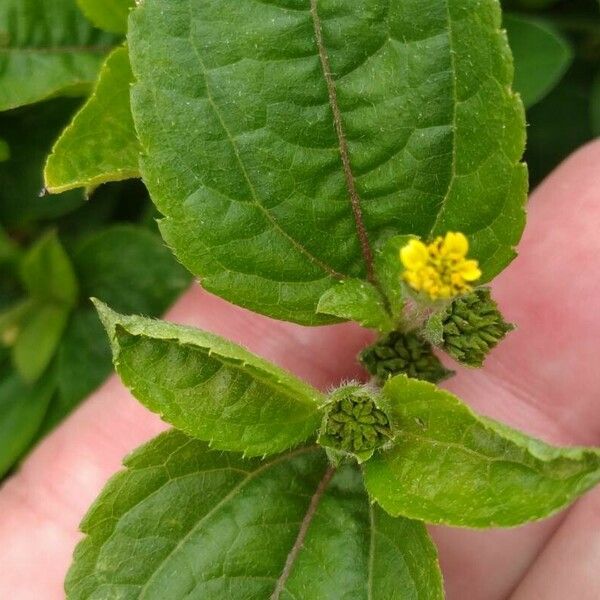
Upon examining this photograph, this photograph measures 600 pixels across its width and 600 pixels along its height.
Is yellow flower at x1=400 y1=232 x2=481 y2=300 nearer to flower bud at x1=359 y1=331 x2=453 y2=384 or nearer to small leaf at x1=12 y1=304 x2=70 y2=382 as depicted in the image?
flower bud at x1=359 y1=331 x2=453 y2=384

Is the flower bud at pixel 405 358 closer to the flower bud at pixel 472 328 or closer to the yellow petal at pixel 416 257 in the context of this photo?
the flower bud at pixel 472 328

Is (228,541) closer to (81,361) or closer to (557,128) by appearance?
(81,361)

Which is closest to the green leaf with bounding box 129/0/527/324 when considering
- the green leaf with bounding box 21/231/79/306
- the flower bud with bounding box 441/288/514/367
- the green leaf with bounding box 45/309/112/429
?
the flower bud with bounding box 441/288/514/367

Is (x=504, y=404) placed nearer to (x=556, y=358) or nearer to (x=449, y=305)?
(x=556, y=358)

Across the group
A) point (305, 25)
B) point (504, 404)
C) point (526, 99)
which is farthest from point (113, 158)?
point (504, 404)

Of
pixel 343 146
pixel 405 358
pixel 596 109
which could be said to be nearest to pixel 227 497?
pixel 405 358

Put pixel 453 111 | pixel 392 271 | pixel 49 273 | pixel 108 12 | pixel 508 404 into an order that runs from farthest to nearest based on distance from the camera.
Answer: pixel 49 273
pixel 508 404
pixel 108 12
pixel 392 271
pixel 453 111

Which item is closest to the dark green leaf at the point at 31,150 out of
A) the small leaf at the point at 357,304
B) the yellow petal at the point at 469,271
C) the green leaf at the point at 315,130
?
the green leaf at the point at 315,130
